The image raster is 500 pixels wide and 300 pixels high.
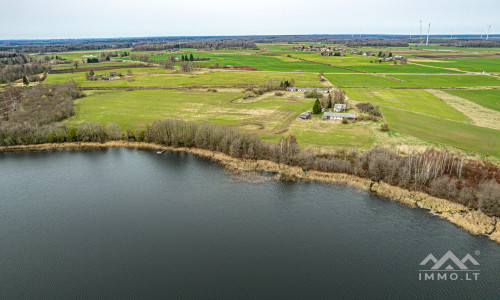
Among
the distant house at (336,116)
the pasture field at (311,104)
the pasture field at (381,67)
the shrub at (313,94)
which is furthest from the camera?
the pasture field at (381,67)

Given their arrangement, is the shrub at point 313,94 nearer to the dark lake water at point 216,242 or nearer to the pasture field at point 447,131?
the pasture field at point 447,131

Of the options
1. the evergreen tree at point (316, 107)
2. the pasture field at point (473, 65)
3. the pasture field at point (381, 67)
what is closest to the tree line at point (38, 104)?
the evergreen tree at point (316, 107)

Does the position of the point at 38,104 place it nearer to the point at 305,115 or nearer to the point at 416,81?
the point at 305,115

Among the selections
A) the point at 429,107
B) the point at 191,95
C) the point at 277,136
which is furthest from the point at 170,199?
the point at 429,107

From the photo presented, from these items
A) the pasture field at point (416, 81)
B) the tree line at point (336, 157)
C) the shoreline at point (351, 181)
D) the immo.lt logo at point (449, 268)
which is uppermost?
the pasture field at point (416, 81)

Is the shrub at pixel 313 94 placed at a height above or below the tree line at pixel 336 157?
above

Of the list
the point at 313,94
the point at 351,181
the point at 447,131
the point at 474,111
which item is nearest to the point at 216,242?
the point at 351,181

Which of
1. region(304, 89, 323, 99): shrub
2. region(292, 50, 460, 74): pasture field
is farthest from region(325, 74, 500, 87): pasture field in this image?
region(304, 89, 323, 99): shrub
